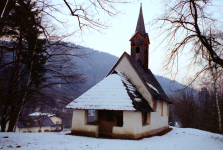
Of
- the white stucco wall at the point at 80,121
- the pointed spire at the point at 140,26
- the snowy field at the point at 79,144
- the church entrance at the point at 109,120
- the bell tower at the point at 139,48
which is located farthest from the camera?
the pointed spire at the point at 140,26

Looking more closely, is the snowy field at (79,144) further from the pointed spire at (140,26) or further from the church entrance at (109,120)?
the pointed spire at (140,26)

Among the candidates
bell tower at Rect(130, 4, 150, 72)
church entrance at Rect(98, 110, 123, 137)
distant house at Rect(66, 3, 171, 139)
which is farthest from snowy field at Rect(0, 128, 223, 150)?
bell tower at Rect(130, 4, 150, 72)

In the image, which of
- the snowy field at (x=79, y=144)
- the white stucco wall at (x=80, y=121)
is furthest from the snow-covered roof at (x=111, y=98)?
the snowy field at (x=79, y=144)

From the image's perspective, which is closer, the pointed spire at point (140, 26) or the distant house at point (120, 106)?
the distant house at point (120, 106)

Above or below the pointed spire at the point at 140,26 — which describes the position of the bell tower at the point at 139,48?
below

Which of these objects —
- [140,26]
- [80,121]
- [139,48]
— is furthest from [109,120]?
[140,26]

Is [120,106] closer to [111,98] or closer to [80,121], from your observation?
[111,98]

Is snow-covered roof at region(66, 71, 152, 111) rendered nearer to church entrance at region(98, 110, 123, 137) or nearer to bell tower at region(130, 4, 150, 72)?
church entrance at region(98, 110, 123, 137)

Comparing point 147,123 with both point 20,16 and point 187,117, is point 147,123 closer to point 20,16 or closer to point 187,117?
point 20,16

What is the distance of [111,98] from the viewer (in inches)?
486

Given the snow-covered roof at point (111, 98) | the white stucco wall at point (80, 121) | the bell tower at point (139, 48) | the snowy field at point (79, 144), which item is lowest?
the snowy field at point (79, 144)

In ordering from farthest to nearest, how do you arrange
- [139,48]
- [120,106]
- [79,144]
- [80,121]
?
Answer: [139,48] < [80,121] < [120,106] < [79,144]

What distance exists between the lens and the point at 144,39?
18859mm

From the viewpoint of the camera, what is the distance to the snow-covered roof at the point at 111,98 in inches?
458
